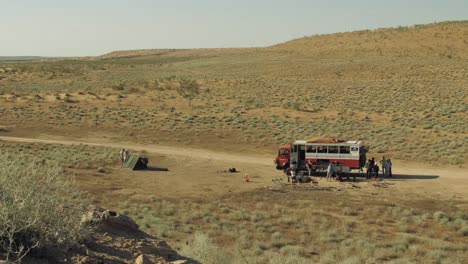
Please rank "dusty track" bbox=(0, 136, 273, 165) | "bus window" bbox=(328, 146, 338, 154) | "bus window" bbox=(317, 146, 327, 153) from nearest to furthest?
1. "bus window" bbox=(328, 146, 338, 154)
2. "bus window" bbox=(317, 146, 327, 153)
3. "dusty track" bbox=(0, 136, 273, 165)

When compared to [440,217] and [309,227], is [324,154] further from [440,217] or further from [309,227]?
[309,227]

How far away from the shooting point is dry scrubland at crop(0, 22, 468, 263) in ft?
57.1

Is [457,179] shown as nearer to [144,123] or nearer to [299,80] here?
[144,123]

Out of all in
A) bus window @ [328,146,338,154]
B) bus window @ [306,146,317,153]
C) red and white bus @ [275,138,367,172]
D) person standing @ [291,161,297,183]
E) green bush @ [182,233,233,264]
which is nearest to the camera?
green bush @ [182,233,233,264]

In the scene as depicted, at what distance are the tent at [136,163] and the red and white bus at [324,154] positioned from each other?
881cm

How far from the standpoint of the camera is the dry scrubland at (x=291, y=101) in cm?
4217

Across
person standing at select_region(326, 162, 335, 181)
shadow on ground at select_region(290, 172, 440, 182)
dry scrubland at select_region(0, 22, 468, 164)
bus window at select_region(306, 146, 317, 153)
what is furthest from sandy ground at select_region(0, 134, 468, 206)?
dry scrubland at select_region(0, 22, 468, 164)

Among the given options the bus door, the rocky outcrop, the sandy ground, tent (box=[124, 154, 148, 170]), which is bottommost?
the sandy ground

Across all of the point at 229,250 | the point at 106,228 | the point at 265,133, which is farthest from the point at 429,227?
the point at 265,133

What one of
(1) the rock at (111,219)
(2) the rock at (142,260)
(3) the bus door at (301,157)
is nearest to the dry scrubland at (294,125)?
Result: (1) the rock at (111,219)

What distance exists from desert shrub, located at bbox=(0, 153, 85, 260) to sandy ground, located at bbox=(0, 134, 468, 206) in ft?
47.1

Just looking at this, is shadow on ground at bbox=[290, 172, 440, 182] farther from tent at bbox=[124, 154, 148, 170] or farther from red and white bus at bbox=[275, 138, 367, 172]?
tent at bbox=[124, 154, 148, 170]

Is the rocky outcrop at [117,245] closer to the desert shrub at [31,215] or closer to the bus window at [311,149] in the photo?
the desert shrub at [31,215]

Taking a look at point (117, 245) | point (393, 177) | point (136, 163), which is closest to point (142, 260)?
point (117, 245)
